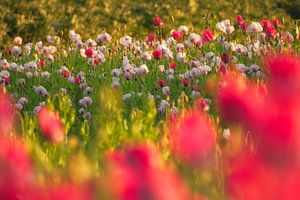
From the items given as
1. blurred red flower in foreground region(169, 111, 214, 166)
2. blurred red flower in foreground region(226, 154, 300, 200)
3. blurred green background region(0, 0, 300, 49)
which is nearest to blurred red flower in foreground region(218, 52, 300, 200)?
blurred red flower in foreground region(226, 154, 300, 200)

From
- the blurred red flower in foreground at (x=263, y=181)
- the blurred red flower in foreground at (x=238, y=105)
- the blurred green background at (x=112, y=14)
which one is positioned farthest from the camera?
the blurred green background at (x=112, y=14)

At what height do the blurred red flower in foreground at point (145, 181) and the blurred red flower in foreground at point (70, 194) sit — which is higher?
the blurred red flower in foreground at point (145, 181)

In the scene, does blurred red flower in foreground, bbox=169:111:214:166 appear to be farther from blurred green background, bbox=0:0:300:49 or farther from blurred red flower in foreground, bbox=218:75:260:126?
blurred green background, bbox=0:0:300:49

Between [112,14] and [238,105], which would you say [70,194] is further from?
[112,14]

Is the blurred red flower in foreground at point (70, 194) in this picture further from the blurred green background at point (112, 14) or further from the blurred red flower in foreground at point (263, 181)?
the blurred green background at point (112, 14)

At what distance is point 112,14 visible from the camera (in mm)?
10984

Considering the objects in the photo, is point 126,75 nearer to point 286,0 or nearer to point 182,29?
point 182,29

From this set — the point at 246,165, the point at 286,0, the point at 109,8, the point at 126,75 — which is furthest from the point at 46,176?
the point at 286,0

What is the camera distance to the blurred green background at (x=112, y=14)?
31.1ft

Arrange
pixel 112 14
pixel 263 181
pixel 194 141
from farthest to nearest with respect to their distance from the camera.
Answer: pixel 112 14
pixel 194 141
pixel 263 181

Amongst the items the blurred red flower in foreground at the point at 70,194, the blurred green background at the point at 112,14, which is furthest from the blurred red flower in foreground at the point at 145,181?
the blurred green background at the point at 112,14

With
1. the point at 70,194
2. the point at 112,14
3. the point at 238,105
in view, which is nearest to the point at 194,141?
the point at 238,105

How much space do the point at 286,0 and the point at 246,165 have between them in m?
12.5

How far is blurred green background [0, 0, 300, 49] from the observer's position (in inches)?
373
